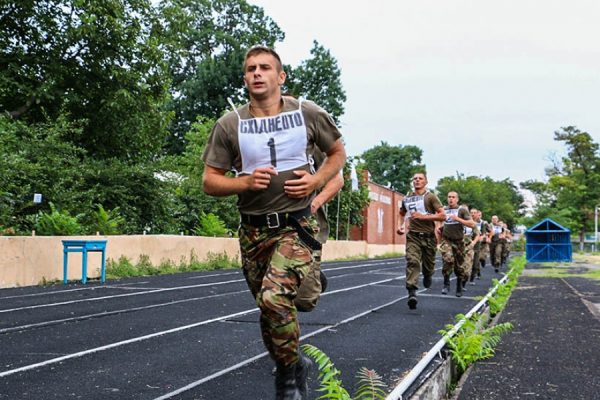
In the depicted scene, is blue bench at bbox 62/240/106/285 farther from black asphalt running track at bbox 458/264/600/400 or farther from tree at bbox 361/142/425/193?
tree at bbox 361/142/425/193

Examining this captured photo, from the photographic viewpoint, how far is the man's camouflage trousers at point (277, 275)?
430 cm

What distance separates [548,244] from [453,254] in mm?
29896

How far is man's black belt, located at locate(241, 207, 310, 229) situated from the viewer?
450cm

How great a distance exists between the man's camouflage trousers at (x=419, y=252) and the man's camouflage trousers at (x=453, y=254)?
3.24m

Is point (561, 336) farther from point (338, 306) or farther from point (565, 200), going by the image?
point (565, 200)

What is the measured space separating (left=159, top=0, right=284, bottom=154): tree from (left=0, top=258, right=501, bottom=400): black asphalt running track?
41922 mm

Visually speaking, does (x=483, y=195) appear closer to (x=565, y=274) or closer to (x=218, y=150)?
(x=565, y=274)

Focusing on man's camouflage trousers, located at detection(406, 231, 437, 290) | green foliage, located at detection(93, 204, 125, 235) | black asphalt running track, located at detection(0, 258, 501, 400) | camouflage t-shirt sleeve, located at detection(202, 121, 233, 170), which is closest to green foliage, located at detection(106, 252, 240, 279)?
green foliage, located at detection(93, 204, 125, 235)

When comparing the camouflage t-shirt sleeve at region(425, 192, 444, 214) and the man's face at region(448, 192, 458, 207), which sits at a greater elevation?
the man's face at region(448, 192, 458, 207)

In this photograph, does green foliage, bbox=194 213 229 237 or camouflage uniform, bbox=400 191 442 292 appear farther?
green foliage, bbox=194 213 229 237

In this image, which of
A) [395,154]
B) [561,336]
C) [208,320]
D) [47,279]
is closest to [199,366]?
[208,320]

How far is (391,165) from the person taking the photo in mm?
122875

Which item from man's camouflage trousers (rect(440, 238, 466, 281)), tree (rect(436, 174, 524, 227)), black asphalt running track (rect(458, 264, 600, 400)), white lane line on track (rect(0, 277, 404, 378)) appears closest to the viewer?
black asphalt running track (rect(458, 264, 600, 400))

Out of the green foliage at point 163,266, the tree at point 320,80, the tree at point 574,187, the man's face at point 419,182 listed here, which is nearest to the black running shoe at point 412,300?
the man's face at point 419,182
